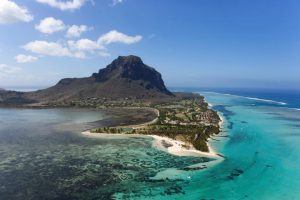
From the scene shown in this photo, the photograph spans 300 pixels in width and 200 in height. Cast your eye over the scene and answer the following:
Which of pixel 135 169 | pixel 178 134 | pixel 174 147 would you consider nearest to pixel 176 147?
pixel 174 147

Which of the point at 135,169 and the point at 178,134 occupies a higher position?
the point at 178,134

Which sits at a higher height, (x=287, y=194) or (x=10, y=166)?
(x=10, y=166)

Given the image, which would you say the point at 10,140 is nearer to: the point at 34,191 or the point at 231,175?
the point at 34,191

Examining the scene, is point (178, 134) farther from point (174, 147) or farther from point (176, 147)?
point (176, 147)

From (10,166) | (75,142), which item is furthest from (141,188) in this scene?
(75,142)

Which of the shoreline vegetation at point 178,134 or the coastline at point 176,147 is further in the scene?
the shoreline vegetation at point 178,134

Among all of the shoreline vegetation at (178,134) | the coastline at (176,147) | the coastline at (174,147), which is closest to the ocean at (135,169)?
the coastline at (176,147)

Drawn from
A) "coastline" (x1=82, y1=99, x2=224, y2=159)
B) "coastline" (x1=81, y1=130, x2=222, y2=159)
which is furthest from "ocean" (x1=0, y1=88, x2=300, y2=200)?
"coastline" (x1=81, y1=130, x2=222, y2=159)

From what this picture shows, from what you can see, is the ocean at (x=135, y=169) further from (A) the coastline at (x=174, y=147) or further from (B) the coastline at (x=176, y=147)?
(A) the coastline at (x=174, y=147)
